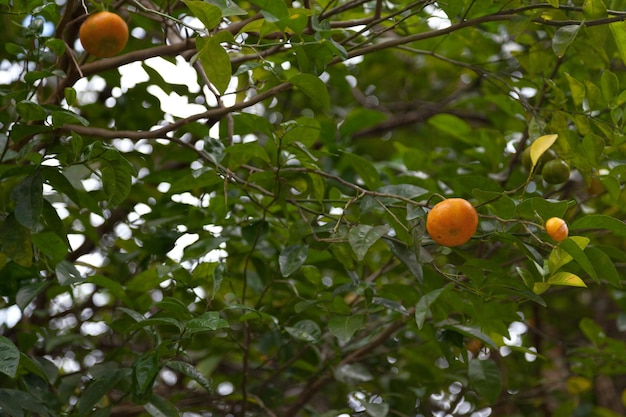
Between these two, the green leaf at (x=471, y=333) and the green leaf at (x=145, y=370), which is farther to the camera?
the green leaf at (x=471, y=333)

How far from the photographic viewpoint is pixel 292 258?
140 centimetres

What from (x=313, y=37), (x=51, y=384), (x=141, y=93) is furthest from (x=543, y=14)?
(x=51, y=384)

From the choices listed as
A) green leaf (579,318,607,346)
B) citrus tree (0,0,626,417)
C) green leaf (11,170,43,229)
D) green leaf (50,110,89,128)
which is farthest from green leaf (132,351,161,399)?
green leaf (579,318,607,346)

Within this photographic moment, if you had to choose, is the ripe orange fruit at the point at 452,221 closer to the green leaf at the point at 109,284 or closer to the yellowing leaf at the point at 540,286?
the yellowing leaf at the point at 540,286

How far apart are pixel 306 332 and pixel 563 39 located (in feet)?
2.19

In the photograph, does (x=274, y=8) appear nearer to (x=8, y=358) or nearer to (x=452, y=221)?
(x=452, y=221)

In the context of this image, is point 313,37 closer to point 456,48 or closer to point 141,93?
point 141,93

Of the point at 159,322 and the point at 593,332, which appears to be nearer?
the point at 159,322

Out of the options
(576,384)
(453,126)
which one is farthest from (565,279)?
(576,384)

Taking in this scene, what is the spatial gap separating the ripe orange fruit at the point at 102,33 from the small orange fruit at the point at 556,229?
0.72 meters

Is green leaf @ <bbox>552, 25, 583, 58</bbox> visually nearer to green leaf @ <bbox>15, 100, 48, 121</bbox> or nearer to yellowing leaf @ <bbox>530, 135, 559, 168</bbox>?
yellowing leaf @ <bbox>530, 135, 559, 168</bbox>

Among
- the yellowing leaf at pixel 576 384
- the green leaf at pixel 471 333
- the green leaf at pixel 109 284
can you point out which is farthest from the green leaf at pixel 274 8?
the yellowing leaf at pixel 576 384

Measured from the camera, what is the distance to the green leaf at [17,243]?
132 centimetres

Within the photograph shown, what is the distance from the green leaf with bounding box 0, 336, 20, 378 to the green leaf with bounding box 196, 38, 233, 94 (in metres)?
0.47
